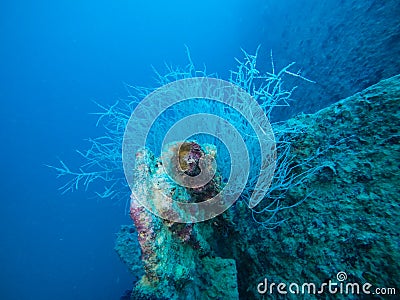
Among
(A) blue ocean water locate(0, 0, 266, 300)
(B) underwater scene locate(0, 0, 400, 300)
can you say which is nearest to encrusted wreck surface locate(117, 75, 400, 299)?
(B) underwater scene locate(0, 0, 400, 300)

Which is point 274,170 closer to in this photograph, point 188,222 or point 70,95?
point 188,222

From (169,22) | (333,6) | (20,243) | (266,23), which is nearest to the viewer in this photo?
(333,6)

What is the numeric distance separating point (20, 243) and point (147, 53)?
143ft

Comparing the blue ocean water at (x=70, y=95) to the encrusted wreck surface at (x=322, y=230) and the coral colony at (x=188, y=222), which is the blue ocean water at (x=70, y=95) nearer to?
the coral colony at (x=188, y=222)

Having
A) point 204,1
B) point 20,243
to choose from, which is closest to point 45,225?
point 20,243

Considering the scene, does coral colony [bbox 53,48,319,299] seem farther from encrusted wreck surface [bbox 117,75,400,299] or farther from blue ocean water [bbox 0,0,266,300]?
blue ocean water [bbox 0,0,266,300]

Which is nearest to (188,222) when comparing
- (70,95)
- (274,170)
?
(274,170)

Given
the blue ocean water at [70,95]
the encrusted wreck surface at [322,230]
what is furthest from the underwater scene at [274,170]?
the blue ocean water at [70,95]

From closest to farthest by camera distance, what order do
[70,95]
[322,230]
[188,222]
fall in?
[322,230]
[188,222]
[70,95]

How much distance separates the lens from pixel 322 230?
178 cm

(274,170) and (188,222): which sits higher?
(274,170)

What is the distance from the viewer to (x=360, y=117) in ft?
6.33

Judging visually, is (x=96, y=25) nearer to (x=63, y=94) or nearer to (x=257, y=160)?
(x=63, y=94)

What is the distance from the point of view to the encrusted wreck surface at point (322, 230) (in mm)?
1534
